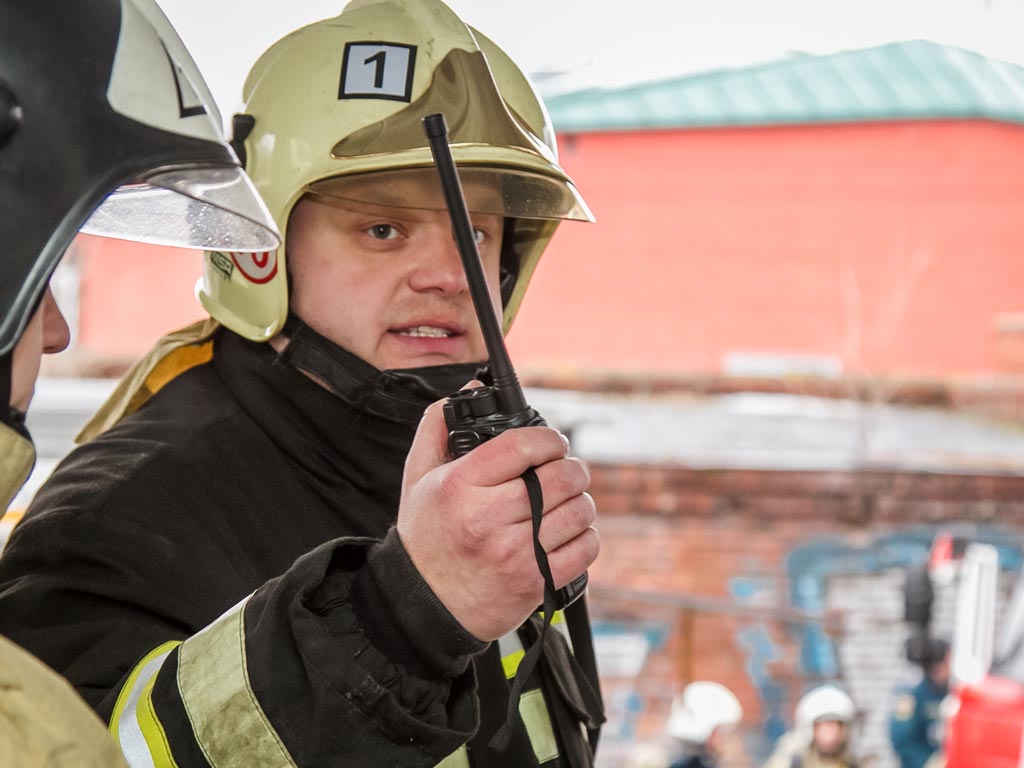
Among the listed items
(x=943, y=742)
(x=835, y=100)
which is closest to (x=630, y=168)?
(x=835, y=100)

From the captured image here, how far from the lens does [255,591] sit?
113cm

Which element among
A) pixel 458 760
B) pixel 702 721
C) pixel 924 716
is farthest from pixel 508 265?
pixel 924 716

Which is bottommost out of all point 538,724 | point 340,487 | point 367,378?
point 538,724

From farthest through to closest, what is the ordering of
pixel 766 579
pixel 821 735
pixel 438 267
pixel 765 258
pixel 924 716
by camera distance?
pixel 765 258 < pixel 766 579 < pixel 924 716 < pixel 821 735 < pixel 438 267

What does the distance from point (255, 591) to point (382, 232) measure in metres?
0.66

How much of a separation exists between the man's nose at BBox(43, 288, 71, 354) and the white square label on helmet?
74 centimetres

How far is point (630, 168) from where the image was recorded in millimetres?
9281

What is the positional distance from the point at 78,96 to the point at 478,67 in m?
0.86

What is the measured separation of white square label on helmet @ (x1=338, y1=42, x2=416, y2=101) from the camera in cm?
169

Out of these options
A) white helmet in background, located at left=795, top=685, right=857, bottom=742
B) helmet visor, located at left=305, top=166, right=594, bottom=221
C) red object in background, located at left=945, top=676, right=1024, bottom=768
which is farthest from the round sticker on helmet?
white helmet in background, located at left=795, top=685, right=857, bottom=742

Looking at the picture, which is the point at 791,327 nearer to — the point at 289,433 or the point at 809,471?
the point at 809,471

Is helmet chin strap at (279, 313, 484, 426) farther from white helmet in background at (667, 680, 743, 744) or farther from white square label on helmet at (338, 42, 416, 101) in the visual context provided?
white helmet in background at (667, 680, 743, 744)

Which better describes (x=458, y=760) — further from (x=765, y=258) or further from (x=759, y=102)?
(x=759, y=102)

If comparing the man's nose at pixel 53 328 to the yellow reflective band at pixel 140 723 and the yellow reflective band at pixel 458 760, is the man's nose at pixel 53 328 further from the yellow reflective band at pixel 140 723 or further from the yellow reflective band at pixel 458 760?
the yellow reflective band at pixel 458 760
